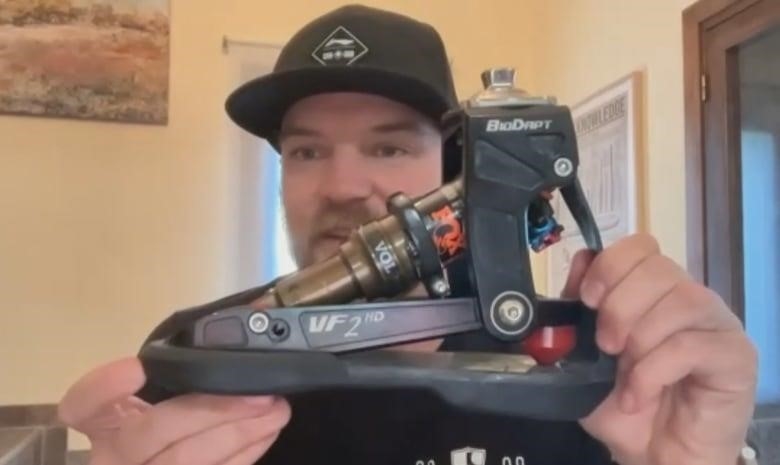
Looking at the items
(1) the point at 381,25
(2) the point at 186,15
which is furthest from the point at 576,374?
(2) the point at 186,15

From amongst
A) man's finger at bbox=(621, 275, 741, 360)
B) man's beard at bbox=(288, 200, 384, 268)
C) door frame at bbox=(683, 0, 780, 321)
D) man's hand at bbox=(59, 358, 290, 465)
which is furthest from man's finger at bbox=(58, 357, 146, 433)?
door frame at bbox=(683, 0, 780, 321)

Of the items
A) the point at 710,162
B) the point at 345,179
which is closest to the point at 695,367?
the point at 345,179

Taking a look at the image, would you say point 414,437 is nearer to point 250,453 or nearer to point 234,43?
point 250,453

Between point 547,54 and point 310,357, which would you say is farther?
point 547,54

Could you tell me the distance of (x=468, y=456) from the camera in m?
0.74

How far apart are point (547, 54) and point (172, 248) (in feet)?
2.93

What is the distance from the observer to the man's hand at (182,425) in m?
0.46

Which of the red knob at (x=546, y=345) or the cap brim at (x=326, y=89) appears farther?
the cap brim at (x=326, y=89)

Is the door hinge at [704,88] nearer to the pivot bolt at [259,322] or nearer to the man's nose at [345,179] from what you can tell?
the man's nose at [345,179]

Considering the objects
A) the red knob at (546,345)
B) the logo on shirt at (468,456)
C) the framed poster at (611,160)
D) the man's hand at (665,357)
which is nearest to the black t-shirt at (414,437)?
the logo on shirt at (468,456)

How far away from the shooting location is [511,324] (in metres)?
0.46

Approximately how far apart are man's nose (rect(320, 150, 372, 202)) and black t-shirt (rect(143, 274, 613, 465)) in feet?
0.64

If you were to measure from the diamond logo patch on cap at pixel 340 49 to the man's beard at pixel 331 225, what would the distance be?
0.45 feet

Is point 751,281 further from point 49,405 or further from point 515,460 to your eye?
point 49,405
